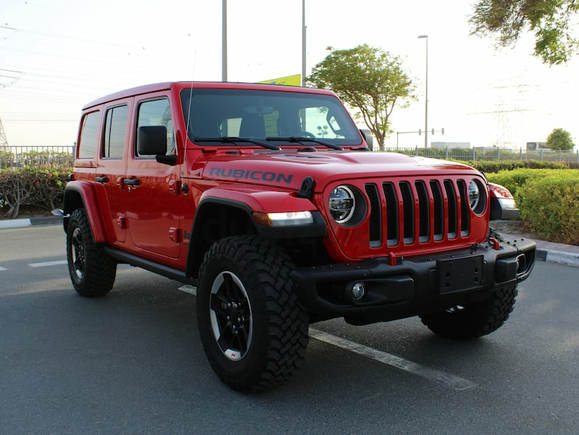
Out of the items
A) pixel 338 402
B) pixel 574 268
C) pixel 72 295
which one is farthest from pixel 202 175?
pixel 574 268

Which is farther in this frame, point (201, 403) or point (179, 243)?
point (179, 243)

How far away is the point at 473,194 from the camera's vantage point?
12.6 feet

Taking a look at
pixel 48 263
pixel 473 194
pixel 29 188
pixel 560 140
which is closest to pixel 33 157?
pixel 29 188

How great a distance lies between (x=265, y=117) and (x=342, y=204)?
61.1 inches

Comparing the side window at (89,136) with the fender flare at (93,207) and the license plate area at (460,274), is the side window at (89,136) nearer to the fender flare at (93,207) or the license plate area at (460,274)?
the fender flare at (93,207)

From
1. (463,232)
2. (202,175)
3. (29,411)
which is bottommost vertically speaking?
(29,411)

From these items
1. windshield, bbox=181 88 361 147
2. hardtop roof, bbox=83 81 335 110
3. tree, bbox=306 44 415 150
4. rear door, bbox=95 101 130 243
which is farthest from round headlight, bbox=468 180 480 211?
tree, bbox=306 44 415 150

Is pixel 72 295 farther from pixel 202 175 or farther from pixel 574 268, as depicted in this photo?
A: pixel 574 268

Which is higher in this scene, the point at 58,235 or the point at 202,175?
the point at 202,175

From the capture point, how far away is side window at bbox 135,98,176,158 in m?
4.35

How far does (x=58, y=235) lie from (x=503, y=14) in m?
11.8

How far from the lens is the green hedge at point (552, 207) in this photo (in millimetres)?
8461

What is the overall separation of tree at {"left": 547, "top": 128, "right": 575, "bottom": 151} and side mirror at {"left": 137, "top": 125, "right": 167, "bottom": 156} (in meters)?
85.2

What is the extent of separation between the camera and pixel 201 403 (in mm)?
3305
